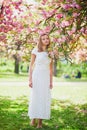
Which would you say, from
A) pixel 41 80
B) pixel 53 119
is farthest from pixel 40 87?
pixel 53 119

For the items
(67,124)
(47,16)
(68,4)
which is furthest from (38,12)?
(67,124)

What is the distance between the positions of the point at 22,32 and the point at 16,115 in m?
4.07

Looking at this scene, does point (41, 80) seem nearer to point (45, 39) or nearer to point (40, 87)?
point (40, 87)

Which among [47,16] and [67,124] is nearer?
[67,124]

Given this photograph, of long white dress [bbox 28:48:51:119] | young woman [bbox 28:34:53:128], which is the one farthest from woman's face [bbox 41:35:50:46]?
long white dress [bbox 28:48:51:119]

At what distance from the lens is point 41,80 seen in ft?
28.6

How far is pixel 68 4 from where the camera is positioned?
9.81 meters

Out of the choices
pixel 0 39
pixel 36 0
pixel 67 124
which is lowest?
pixel 67 124

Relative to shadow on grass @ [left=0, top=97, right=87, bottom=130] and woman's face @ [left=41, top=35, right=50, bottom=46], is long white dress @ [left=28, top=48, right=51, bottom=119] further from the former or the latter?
shadow on grass @ [left=0, top=97, right=87, bottom=130]

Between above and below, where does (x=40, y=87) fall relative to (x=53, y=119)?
above

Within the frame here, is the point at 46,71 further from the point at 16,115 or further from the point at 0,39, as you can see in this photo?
the point at 0,39

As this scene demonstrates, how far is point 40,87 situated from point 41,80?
0.16m

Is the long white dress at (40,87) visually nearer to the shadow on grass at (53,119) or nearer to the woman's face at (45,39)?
the woman's face at (45,39)

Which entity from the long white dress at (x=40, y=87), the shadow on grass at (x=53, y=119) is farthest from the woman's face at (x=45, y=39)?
the shadow on grass at (x=53, y=119)
